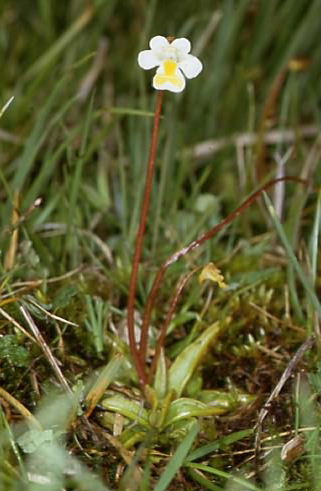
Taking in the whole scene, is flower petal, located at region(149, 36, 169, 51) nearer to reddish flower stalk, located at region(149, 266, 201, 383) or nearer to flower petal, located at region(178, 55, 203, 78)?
flower petal, located at region(178, 55, 203, 78)

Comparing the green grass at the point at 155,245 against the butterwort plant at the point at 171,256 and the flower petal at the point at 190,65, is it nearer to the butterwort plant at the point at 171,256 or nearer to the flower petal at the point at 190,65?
the butterwort plant at the point at 171,256

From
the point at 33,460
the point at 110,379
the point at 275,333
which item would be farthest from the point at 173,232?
the point at 33,460

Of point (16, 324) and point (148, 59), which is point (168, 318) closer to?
point (16, 324)

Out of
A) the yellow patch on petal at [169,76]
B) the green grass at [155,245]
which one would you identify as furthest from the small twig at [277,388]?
the yellow patch on petal at [169,76]

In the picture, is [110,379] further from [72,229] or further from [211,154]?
[211,154]

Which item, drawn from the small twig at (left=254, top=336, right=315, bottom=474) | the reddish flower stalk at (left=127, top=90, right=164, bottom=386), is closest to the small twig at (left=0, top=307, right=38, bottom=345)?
the reddish flower stalk at (left=127, top=90, right=164, bottom=386)

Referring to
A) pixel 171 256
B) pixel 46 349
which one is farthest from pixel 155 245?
pixel 46 349
